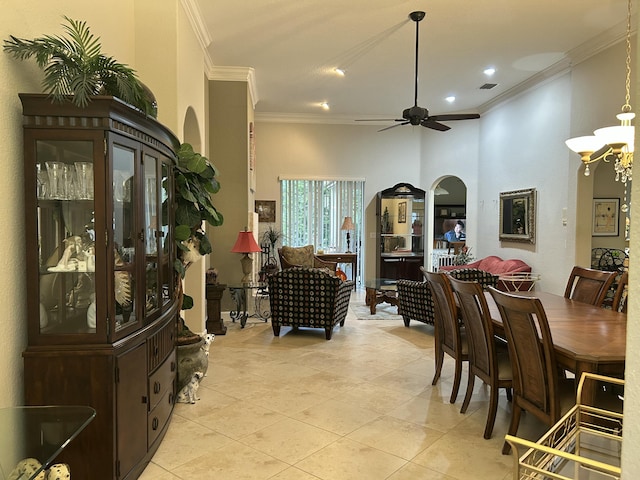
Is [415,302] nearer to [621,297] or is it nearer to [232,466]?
[621,297]

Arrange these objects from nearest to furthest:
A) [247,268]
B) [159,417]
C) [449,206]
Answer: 1. [159,417]
2. [247,268]
3. [449,206]

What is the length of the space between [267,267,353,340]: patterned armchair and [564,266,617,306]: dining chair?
2421 mm

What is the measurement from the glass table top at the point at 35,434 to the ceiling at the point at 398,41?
3.75m

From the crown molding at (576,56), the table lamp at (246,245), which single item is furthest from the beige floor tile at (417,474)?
the crown molding at (576,56)

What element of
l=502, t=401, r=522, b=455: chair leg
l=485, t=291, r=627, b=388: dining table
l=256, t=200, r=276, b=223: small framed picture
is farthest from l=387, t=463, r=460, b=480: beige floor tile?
l=256, t=200, r=276, b=223: small framed picture

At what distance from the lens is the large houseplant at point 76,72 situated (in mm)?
1920

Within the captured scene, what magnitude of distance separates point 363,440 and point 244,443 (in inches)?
29.9

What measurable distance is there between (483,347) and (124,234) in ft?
7.70

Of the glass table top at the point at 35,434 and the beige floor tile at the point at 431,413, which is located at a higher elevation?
the glass table top at the point at 35,434

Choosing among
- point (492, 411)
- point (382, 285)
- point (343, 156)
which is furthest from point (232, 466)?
point (343, 156)

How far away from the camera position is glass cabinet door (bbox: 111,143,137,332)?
2.10 meters

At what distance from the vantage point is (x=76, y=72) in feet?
6.46

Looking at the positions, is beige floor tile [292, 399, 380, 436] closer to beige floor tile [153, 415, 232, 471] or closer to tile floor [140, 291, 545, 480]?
tile floor [140, 291, 545, 480]

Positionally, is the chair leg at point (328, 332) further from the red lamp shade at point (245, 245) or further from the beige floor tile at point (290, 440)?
the beige floor tile at point (290, 440)
